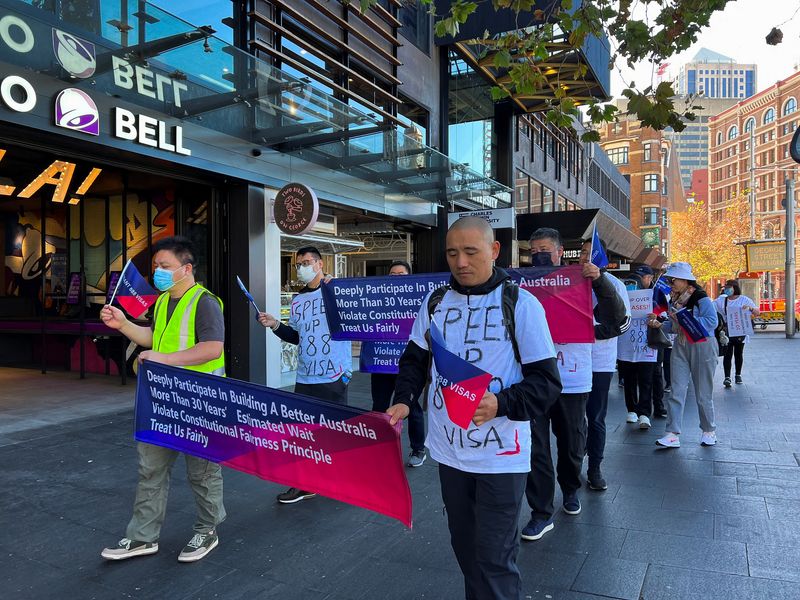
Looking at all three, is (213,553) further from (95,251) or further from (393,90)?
(393,90)

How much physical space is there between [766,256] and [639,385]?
2363cm

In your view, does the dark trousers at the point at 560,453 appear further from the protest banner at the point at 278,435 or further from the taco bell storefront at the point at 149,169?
the taco bell storefront at the point at 149,169

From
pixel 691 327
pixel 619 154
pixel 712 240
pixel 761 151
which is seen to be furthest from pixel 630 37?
pixel 761 151

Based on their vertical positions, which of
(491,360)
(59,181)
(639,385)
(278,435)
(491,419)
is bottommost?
(639,385)

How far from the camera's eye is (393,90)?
47.2ft

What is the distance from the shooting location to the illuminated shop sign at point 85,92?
632 centimetres

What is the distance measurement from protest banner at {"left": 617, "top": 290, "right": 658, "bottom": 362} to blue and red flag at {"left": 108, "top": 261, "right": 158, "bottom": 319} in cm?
575

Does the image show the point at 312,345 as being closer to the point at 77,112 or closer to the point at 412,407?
the point at 412,407

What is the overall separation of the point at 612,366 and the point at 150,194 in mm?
9174

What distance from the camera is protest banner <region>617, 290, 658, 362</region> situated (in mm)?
7484

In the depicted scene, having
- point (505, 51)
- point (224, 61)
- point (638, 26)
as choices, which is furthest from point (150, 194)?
point (638, 26)

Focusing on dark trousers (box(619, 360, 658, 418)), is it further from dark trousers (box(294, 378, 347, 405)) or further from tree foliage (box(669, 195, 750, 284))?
tree foliage (box(669, 195, 750, 284))

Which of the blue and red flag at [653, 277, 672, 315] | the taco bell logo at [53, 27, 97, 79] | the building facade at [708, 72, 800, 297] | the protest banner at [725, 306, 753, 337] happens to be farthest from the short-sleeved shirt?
the building facade at [708, 72, 800, 297]

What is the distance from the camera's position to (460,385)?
7.60 feet
